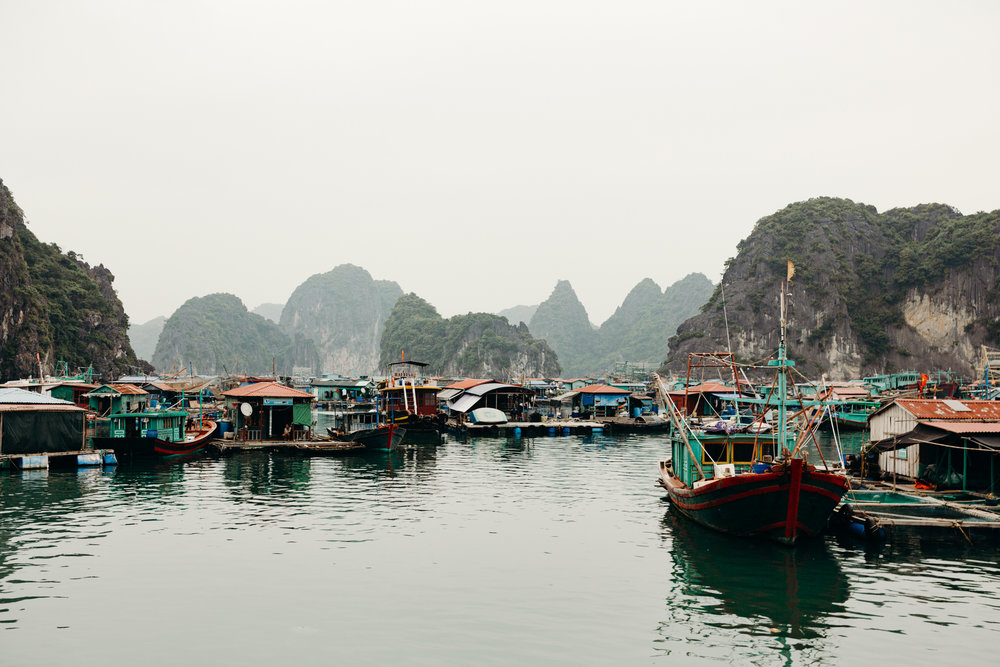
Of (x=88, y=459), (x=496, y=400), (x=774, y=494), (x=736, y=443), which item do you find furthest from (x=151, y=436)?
(x=496, y=400)

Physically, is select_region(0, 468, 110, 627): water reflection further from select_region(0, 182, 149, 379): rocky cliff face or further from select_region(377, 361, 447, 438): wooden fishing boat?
select_region(0, 182, 149, 379): rocky cliff face

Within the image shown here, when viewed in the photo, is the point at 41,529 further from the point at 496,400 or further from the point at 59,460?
the point at 496,400

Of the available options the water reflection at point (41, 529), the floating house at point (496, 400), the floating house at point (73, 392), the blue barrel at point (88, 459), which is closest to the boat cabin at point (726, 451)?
the water reflection at point (41, 529)

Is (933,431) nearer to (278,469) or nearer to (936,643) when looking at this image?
(936,643)

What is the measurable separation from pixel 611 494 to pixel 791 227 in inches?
5818

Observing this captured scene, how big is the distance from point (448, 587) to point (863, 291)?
160m

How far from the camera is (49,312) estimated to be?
96.5 metres

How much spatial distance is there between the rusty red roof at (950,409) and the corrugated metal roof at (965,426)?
3.59 feet

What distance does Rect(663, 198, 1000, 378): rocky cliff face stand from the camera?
134 m

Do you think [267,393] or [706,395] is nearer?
[267,393]

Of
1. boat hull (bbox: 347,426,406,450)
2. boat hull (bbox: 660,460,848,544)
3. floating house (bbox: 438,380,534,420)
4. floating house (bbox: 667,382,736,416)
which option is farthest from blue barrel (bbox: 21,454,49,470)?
floating house (bbox: 667,382,736,416)

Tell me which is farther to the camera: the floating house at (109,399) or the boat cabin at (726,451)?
the floating house at (109,399)

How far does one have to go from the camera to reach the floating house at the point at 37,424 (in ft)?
110

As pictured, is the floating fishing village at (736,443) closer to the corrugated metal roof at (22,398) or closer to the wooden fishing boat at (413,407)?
the corrugated metal roof at (22,398)
